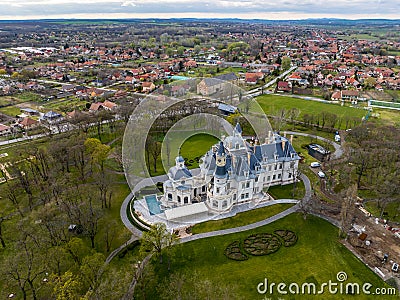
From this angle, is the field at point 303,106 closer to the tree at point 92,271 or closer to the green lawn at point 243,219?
the green lawn at point 243,219

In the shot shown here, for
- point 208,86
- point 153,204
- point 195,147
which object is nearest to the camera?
point 153,204

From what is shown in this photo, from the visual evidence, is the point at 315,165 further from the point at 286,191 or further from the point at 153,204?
the point at 153,204

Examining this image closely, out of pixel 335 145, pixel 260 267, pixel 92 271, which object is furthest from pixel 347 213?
pixel 92 271

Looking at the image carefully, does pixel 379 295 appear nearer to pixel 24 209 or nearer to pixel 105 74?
pixel 24 209

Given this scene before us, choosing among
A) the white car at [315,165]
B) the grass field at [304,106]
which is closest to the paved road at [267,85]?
the grass field at [304,106]

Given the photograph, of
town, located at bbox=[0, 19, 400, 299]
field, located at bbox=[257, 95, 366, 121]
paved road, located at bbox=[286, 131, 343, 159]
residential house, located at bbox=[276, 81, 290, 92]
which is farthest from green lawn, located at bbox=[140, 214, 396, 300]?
residential house, located at bbox=[276, 81, 290, 92]
